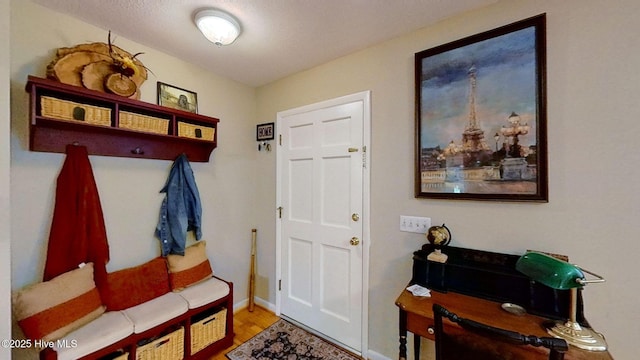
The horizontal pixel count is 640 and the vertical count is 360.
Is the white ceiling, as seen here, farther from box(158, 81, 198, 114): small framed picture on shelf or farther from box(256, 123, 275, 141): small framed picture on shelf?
box(256, 123, 275, 141): small framed picture on shelf

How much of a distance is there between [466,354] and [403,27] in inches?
76.4

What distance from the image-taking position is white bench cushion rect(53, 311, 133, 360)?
1283 mm

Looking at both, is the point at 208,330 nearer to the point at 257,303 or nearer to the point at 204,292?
the point at 204,292

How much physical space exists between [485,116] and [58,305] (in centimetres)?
273

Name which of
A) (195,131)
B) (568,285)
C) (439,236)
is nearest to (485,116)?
(439,236)

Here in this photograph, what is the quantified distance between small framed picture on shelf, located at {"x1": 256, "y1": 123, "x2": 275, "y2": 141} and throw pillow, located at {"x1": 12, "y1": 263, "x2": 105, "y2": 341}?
5.75 ft

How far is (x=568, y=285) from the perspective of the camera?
0.98m

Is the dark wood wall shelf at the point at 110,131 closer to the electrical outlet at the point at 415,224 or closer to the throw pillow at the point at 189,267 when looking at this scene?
the throw pillow at the point at 189,267

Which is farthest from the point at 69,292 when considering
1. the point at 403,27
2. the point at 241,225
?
the point at 403,27

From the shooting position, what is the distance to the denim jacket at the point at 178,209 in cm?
202

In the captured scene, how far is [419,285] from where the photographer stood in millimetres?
1479

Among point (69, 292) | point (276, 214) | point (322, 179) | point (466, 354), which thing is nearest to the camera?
point (466, 354)

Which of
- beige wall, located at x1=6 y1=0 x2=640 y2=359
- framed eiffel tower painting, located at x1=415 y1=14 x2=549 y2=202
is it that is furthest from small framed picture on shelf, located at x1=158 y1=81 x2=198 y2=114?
framed eiffel tower painting, located at x1=415 y1=14 x2=549 y2=202

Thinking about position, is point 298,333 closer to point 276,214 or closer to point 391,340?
point 391,340
